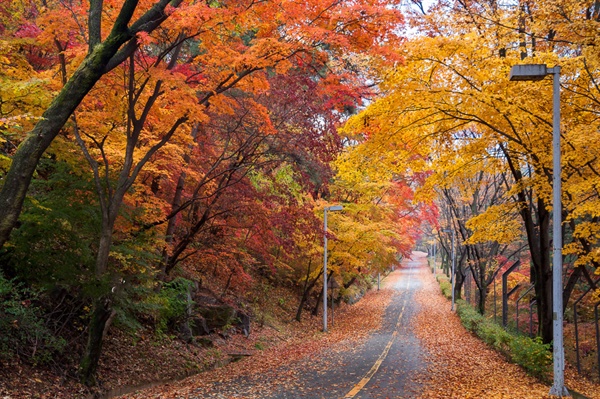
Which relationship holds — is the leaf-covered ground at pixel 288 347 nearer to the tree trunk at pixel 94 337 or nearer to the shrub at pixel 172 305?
the tree trunk at pixel 94 337

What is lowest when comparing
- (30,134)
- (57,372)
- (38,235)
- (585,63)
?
(57,372)

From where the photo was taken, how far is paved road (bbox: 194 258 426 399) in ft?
31.6

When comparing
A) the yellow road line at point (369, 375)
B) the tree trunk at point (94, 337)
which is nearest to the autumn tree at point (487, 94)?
the yellow road line at point (369, 375)

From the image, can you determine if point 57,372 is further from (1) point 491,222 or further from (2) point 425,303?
(2) point 425,303

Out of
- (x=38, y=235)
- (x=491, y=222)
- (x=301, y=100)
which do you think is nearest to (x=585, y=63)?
(x=491, y=222)

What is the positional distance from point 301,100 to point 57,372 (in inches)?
378

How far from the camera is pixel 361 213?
2722 cm

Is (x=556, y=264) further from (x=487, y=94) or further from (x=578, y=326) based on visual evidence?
(x=578, y=326)

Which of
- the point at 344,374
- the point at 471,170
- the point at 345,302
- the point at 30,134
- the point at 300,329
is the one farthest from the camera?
the point at 345,302

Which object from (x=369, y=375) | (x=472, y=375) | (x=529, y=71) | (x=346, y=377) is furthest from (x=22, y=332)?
(x=529, y=71)

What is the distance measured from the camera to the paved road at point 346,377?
9.63 meters

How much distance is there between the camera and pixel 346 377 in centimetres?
1178

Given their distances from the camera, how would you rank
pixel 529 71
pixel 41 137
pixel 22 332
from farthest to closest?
pixel 529 71
pixel 22 332
pixel 41 137

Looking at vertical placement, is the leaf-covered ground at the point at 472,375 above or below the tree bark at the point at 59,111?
below
